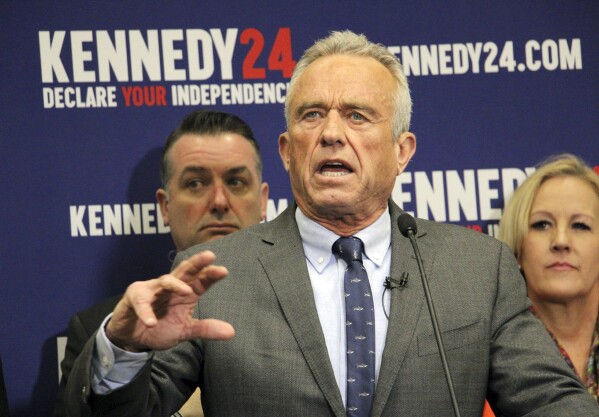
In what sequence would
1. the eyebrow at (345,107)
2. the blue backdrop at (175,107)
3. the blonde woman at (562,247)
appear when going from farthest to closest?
1. the blonde woman at (562,247)
2. the blue backdrop at (175,107)
3. the eyebrow at (345,107)

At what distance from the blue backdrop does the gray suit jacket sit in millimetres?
1352

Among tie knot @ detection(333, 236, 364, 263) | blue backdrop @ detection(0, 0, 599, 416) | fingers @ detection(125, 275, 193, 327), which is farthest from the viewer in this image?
blue backdrop @ detection(0, 0, 599, 416)

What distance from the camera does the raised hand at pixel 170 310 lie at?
1.78 meters

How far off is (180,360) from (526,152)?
7.17 ft

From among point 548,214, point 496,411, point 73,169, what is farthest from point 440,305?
point 73,169

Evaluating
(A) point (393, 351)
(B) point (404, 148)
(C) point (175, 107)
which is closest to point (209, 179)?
(C) point (175, 107)

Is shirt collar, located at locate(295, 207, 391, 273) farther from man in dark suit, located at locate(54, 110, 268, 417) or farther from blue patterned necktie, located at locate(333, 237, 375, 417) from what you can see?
man in dark suit, located at locate(54, 110, 268, 417)

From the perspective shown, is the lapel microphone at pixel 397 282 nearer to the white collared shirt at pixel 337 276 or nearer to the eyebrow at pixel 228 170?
the white collared shirt at pixel 337 276

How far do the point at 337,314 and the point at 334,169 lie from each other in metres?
0.40

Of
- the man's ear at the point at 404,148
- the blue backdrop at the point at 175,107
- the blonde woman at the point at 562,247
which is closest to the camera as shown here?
the man's ear at the point at 404,148

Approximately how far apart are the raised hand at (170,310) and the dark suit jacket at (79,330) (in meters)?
1.55

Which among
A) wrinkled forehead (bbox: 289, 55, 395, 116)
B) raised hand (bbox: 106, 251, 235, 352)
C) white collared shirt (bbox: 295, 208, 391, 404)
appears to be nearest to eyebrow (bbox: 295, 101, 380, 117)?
wrinkled forehead (bbox: 289, 55, 395, 116)

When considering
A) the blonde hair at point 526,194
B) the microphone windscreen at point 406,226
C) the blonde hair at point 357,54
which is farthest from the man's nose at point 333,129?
the blonde hair at point 526,194

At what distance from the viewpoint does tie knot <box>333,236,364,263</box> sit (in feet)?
8.00
